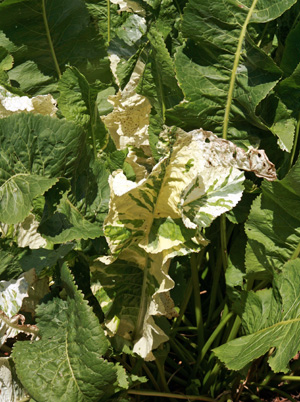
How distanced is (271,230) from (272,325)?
0.20 metres

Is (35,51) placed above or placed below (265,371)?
above

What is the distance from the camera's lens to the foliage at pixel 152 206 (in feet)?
3.47

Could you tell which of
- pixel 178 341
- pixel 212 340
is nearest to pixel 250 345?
pixel 212 340

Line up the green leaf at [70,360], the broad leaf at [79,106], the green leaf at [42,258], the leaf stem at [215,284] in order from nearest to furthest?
the green leaf at [70,360] → the green leaf at [42,258] → the broad leaf at [79,106] → the leaf stem at [215,284]

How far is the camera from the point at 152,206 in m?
1.10

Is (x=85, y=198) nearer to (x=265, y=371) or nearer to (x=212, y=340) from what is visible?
(x=212, y=340)

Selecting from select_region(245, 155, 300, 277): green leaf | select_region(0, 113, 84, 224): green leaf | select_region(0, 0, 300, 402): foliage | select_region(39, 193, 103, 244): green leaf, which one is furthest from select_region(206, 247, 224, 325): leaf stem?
select_region(0, 113, 84, 224): green leaf

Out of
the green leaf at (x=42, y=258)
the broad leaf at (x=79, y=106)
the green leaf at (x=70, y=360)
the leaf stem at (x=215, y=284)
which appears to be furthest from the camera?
the leaf stem at (x=215, y=284)

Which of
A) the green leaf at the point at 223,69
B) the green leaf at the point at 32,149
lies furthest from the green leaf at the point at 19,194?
the green leaf at the point at 223,69

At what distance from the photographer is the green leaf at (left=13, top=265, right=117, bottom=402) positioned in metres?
1.00

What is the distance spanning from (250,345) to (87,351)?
1.01 ft

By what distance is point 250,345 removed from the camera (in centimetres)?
110

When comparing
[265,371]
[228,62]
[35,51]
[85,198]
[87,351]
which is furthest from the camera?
[35,51]

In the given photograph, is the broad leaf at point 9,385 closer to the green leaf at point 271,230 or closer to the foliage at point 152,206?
the foliage at point 152,206
